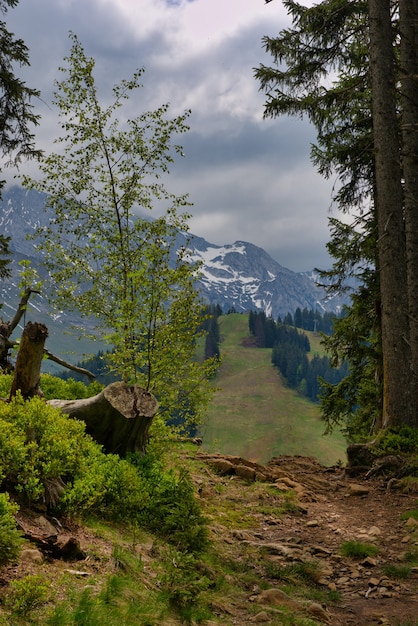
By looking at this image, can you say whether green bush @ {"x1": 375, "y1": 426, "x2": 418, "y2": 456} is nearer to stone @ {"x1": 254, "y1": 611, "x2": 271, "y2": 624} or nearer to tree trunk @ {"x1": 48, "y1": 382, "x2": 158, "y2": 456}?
tree trunk @ {"x1": 48, "y1": 382, "x2": 158, "y2": 456}

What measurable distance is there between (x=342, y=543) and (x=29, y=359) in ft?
20.1

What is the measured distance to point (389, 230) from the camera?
513 inches

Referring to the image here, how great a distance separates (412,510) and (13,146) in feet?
50.6

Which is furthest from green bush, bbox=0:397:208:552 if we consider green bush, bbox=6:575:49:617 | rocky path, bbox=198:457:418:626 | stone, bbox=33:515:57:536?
green bush, bbox=6:575:49:617

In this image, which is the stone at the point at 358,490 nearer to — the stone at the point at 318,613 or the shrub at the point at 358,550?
the shrub at the point at 358,550

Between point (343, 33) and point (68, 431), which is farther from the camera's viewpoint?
point (343, 33)

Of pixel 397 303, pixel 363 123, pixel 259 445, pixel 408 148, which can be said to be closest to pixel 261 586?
pixel 397 303

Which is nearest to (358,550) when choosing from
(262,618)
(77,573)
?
(262,618)

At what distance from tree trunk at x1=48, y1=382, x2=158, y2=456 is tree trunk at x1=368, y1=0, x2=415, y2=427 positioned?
6.83m

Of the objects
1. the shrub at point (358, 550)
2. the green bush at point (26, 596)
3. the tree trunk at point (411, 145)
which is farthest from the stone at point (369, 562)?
the tree trunk at point (411, 145)

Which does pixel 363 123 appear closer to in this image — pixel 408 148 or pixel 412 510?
pixel 408 148

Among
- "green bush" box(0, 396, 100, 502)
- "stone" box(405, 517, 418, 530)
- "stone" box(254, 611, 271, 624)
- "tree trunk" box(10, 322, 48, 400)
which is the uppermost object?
"tree trunk" box(10, 322, 48, 400)

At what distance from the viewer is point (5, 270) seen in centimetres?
1680

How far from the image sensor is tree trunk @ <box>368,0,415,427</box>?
12.5 meters
